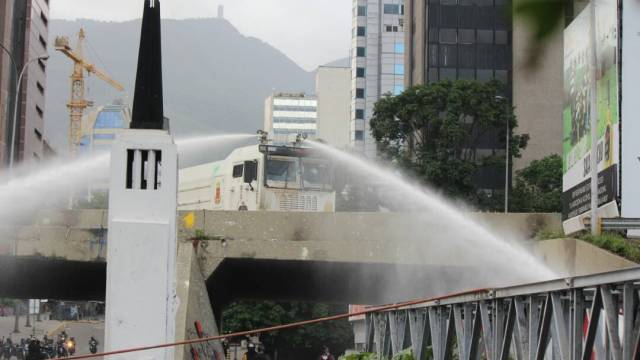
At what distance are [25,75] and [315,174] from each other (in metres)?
57.4

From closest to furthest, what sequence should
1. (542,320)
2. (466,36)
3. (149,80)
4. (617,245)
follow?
(542,320) < (149,80) < (617,245) < (466,36)

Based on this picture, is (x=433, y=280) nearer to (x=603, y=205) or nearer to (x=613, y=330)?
(x=603, y=205)

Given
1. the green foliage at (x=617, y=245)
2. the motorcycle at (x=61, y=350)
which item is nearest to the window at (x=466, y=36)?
the motorcycle at (x=61, y=350)

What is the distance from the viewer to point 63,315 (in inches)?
5167

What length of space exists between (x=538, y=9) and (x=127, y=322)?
55.0 ft

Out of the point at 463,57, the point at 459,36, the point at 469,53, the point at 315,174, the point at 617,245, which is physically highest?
the point at 459,36

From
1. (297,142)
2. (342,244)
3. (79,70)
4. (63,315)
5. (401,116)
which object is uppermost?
(79,70)

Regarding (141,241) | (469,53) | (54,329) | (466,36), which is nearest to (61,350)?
(54,329)

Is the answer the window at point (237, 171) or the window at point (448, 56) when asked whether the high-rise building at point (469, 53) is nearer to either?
the window at point (448, 56)

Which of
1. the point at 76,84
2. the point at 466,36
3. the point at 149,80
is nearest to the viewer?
the point at 149,80

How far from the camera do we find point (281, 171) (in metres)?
43.3

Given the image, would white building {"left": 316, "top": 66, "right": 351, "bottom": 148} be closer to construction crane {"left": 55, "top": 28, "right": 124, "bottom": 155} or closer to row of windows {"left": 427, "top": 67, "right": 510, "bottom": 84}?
construction crane {"left": 55, "top": 28, "right": 124, "bottom": 155}

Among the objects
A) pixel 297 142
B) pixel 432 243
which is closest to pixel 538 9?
pixel 432 243

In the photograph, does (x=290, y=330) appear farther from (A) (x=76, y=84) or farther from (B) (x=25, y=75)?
(A) (x=76, y=84)
